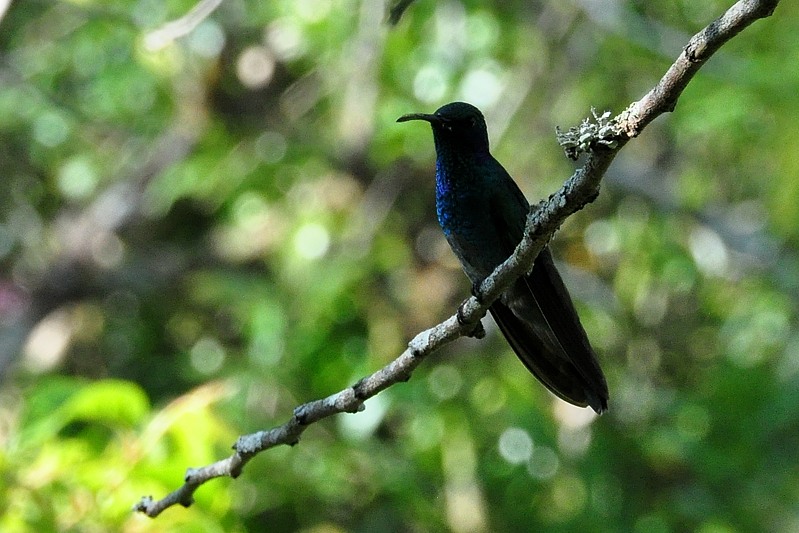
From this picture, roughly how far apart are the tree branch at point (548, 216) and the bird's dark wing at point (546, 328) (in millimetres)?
704

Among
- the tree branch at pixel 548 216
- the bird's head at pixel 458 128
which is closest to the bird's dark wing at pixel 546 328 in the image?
the bird's head at pixel 458 128

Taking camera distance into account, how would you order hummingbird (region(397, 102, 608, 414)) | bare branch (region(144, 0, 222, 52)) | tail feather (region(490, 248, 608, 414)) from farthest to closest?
bare branch (region(144, 0, 222, 52)) < hummingbird (region(397, 102, 608, 414)) < tail feather (region(490, 248, 608, 414))

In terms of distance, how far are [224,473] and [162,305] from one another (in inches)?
250

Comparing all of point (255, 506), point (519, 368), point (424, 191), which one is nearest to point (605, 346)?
point (519, 368)

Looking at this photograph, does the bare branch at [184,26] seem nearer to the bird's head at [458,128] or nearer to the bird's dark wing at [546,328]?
the bird's head at [458,128]

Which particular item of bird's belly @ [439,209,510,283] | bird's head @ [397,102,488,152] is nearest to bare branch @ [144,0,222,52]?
bird's head @ [397,102,488,152]

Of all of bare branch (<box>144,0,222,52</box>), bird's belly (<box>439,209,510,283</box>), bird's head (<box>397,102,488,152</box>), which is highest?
bare branch (<box>144,0,222,52</box>)

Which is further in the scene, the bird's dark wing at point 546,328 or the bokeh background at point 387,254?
the bokeh background at point 387,254

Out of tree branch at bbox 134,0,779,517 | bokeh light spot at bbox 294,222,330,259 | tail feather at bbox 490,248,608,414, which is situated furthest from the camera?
bokeh light spot at bbox 294,222,330,259

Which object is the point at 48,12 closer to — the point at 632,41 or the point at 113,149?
the point at 113,149

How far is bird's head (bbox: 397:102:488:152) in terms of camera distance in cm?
353

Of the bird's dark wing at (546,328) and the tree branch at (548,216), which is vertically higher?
the bird's dark wing at (546,328)

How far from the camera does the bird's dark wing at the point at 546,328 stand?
3152 mm

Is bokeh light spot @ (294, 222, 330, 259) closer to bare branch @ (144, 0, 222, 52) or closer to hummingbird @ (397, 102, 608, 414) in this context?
bare branch @ (144, 0, 222, 52)
